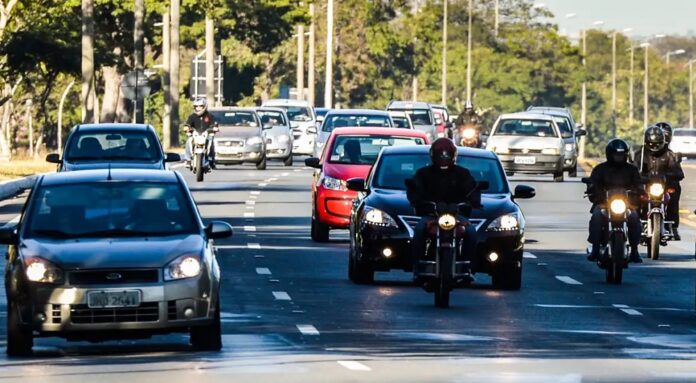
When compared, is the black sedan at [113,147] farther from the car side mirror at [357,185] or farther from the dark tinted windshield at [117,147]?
the car side mirror at [357,185]

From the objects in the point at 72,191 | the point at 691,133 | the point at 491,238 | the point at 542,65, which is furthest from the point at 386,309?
the point at 542,65

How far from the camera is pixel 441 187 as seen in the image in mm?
20688

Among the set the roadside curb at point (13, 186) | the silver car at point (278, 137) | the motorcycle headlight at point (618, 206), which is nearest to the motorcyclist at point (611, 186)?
the motorcycle headlight at point (618, 206)

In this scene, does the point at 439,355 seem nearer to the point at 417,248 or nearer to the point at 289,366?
the point at 289,366

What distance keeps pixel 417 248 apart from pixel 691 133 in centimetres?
7836

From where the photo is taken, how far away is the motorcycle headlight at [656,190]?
92.0 ft

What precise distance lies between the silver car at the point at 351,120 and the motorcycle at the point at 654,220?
922 inches

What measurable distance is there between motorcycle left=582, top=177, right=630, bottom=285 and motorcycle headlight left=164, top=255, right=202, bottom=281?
28.8 ft

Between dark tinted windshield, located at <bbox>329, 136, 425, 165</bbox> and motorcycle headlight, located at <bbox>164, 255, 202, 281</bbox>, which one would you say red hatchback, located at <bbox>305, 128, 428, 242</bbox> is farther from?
motorcycle headlight, located at <bbox>164, 255, 202, 281</bbox>

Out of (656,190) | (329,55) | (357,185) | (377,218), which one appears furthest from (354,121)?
(329,55)

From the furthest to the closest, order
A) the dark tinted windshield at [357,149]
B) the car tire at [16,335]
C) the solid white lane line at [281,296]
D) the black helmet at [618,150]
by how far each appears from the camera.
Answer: the dark tinted windshield at [357,149], the black helmet at [618,150], the solid white lane line at [281,296], the car tire at [16,335]

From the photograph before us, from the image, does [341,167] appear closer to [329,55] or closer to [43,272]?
[43,272]

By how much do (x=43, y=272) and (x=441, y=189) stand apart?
19.5ft

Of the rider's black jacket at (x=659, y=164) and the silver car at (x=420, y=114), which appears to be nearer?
the rider's black jacket at (x=659, y=164)
